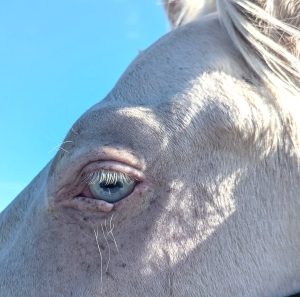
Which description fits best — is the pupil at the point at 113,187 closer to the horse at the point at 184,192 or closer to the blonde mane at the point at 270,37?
the horse at the point at 184,192

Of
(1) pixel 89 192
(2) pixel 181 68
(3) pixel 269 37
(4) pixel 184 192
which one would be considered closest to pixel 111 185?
(1) pixel 89 192

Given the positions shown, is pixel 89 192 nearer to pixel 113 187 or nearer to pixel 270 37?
pixel 113 187

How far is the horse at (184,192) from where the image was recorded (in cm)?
239

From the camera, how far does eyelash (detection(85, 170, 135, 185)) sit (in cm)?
241

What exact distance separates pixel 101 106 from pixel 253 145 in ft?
2.34

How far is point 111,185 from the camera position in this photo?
2.44m

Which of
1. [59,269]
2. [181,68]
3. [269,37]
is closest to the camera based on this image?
Answer: [59,269]

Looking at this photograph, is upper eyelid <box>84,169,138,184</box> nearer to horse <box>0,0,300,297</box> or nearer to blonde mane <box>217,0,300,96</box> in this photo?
horse <box>0,0,300,297</box>

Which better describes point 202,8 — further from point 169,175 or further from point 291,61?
point 169,175

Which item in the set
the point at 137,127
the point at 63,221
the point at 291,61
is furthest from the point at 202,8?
the point at 63,221

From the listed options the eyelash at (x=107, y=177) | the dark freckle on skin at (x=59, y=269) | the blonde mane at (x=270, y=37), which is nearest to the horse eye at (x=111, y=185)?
the eyelash at (x=107, y=177)

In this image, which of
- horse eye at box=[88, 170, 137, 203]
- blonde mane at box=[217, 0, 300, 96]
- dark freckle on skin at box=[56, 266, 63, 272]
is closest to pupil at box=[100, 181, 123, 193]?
horse eye at box=[88, 170, 137, 203]

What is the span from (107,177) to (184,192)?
0.34 metres

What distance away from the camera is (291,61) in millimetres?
2512
